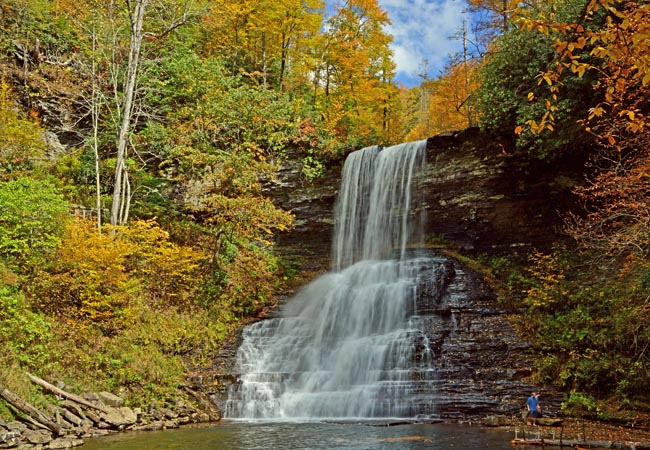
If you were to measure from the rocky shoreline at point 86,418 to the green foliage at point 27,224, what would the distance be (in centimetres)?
433

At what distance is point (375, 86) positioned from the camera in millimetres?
28766

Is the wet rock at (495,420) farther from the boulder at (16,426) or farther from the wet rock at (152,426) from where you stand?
the boulder at (16,426)

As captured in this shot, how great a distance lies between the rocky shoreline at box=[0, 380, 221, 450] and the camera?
806 centimetres

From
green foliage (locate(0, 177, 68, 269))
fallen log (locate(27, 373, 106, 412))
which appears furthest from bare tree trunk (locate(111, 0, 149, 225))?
fallen log (locate(27, 373, 106, 412))

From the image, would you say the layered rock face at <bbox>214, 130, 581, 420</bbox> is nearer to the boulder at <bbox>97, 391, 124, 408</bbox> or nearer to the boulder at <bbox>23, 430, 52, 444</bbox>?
the boulder at <bbox>97, 391, 124, 408</bbox>

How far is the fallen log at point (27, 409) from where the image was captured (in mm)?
8555

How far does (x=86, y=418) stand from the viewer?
9547 mm

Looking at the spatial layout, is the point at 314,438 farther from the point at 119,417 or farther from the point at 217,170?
the point at 217,170

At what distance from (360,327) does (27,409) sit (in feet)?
30.0

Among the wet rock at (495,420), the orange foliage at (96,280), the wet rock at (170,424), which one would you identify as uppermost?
the orange foliage at (96,280)

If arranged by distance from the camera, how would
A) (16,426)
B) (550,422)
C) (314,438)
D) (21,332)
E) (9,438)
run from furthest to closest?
1. (21,332)
2. (550,422)
3. (314,438)
4. (16,426)
5. (9,438)

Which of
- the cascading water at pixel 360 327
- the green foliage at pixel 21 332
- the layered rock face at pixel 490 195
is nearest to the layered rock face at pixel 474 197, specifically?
the layered rock face at pixel 490 195

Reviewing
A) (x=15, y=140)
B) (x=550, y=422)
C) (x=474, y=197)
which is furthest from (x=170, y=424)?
(x=474, y=197)

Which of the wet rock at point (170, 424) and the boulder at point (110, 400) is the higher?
the boulder at point (110, 400)
